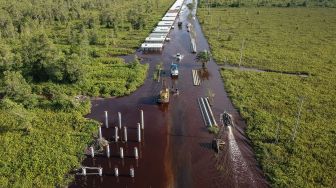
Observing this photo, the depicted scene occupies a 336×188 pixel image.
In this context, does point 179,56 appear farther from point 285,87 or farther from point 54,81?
point 54,81

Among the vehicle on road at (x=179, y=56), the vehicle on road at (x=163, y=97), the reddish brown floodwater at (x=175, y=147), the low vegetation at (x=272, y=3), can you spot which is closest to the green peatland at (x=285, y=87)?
the reddish brown floodwater at (x=175, y=147)

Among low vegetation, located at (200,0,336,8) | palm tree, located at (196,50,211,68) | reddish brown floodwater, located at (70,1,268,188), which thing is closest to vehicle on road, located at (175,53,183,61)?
palm tree, located at (196,50,211,68)

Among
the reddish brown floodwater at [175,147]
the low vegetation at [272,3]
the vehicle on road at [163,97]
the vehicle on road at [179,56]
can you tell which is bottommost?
the reddish brown floodwater at [175,147]

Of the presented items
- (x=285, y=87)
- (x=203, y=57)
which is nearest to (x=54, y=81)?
(x=203, y=57)

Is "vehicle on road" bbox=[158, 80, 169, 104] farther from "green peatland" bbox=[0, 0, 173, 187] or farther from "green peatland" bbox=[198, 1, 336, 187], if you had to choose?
"green peatland" bbox=[198, 1, 336, 187]

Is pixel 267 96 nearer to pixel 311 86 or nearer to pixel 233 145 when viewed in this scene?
pixel 311 86

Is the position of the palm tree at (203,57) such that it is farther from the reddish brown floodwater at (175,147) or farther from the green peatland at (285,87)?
the reddish brown floodwater at (175,147)
